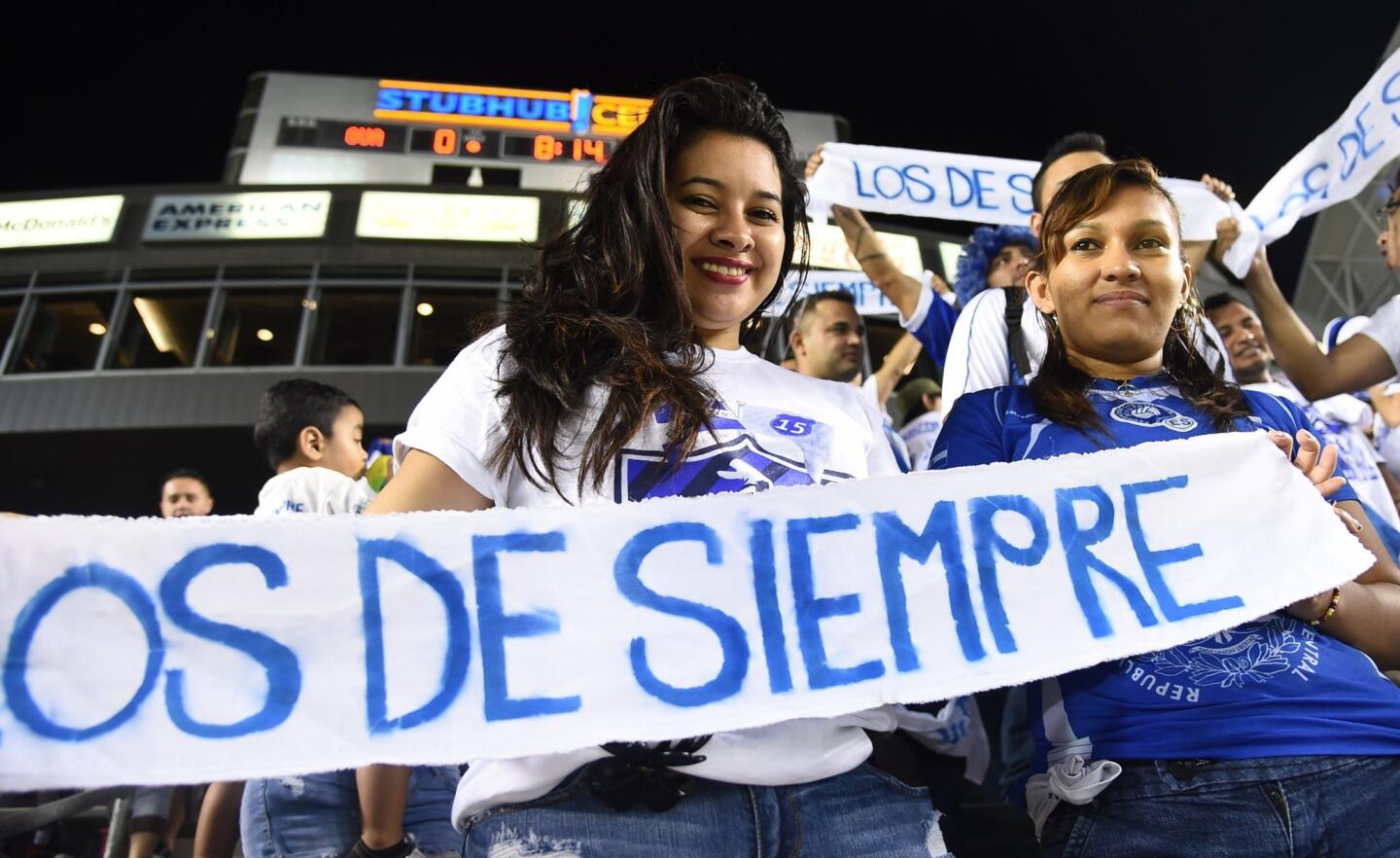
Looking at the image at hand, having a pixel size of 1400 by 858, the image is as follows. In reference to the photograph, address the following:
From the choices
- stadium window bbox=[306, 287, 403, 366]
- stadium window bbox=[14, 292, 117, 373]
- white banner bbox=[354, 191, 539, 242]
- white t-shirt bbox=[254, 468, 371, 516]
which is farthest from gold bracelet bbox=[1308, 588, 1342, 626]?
stadium window bbox=[14, 292, 117, 373]

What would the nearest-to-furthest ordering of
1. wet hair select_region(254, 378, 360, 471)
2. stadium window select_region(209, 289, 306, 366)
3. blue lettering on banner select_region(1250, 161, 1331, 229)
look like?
1. wet hair select_region(254, 378, 360, 471)
2. blue lettering on banner select_region(1250, 161, 1331, 229)
3. stadium window select_region(209, 289, 306, 366)

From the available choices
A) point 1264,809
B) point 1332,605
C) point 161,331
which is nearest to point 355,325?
point 161,331

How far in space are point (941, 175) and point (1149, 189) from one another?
10.7 ft

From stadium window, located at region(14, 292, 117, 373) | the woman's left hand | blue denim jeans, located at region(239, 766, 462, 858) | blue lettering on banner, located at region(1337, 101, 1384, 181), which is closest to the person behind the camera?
the woman's left hand

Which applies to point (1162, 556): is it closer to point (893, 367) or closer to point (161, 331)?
point (893, 367)

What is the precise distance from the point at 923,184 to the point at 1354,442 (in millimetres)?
2350

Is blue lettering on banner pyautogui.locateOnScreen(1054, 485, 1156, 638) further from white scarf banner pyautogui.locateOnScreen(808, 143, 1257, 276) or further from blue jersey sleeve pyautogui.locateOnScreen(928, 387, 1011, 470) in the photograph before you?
white scarf banner pyautogui.locateOnScreen(808, 143, 1257, 276)

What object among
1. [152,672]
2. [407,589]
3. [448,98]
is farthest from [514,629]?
[448,98]

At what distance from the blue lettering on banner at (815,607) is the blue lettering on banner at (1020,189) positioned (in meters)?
4.10

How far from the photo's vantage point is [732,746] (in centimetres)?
140

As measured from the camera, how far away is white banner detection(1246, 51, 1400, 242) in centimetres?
414

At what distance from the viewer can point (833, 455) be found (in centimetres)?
175

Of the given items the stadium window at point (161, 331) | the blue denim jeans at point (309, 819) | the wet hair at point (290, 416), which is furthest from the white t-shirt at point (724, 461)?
the stadium window at point (161, 331)

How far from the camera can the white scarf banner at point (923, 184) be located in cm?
516
